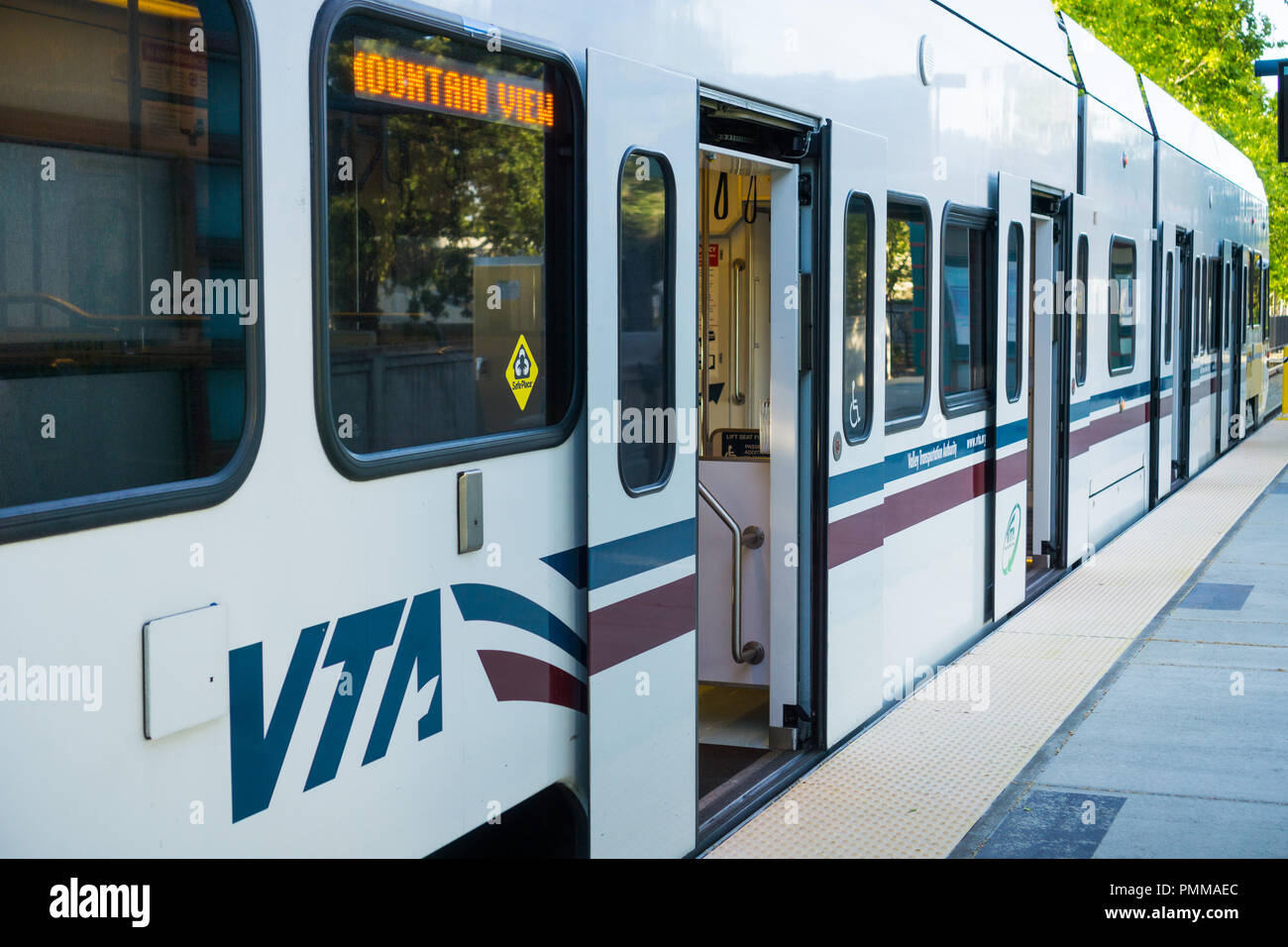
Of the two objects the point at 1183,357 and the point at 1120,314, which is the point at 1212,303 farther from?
the point at 1120,314

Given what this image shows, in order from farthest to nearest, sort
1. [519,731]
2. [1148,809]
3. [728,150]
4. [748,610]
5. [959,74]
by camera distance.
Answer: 1. [959,74]
2. [748,610]
3. [1148,809]
4. [728,150]
5. [519,731]

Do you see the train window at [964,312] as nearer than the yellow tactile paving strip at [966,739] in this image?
No

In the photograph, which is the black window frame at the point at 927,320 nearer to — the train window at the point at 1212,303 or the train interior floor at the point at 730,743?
the train interior floor at the point at 730,743

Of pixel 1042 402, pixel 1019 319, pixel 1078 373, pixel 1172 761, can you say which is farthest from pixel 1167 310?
pixel 1172 761

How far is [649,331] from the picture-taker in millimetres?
3752

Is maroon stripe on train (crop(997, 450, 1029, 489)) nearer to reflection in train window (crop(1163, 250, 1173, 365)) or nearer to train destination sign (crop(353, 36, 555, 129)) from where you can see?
train destination sign (crop(353, 36, 555, 129))

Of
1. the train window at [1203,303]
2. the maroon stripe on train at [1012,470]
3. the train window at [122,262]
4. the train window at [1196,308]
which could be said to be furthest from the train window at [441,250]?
the train window at [1203,303]

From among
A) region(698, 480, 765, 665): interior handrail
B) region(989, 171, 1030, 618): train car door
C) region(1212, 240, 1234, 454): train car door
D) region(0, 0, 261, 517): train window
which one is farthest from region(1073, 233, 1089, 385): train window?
region(1212, 240, 1234, 454): train car door

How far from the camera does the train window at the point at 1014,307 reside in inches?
285

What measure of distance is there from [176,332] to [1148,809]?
142 inches

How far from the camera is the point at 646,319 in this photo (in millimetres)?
3729

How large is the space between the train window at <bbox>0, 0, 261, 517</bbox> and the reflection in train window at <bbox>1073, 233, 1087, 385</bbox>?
6.94 m

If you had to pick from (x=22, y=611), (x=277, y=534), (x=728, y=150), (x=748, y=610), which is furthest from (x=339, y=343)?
(x=748, y=610)

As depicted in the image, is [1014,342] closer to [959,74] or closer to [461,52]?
[959,74]
